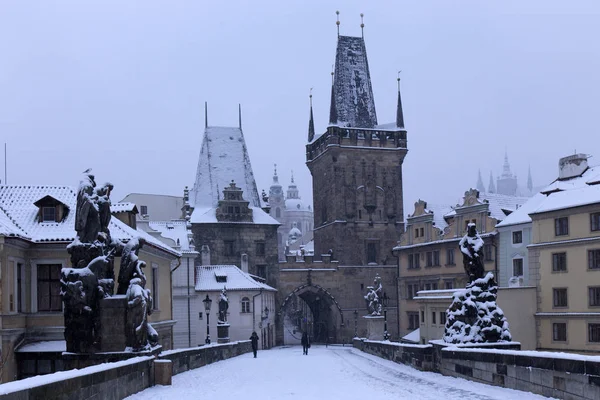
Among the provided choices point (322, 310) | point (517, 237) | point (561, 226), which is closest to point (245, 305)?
point (322, 310)

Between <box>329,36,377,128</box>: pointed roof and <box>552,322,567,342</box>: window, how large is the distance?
139 feet

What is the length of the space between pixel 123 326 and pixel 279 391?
404 centimetres

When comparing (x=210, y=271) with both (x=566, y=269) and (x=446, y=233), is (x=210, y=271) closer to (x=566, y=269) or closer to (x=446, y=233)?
(x=446, y=233)

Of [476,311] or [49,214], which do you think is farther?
[49,214]

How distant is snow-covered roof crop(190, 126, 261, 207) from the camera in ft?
251

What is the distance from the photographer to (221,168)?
257 ft

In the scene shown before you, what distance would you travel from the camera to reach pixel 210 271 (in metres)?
62.6

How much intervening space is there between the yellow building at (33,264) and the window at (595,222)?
24187 mm

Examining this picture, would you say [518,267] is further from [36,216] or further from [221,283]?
[36,216]

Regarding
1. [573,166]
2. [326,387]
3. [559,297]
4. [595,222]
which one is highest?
[573,166]

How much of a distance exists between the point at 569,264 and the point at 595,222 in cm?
276

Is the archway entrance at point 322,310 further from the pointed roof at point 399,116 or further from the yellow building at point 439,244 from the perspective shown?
the pointed roof at point 399,116

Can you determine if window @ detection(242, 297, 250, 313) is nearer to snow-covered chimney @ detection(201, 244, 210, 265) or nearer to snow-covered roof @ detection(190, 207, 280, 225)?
snow-covered chimney @ detection(201, 244, 210, 265)

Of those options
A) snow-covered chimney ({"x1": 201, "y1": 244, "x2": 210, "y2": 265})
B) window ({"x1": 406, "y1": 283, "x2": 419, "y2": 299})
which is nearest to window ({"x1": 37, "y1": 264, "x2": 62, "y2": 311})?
snow-covered chimney ({"x1": 201, "y1": 244, "x2": 210, "y2": 265})
